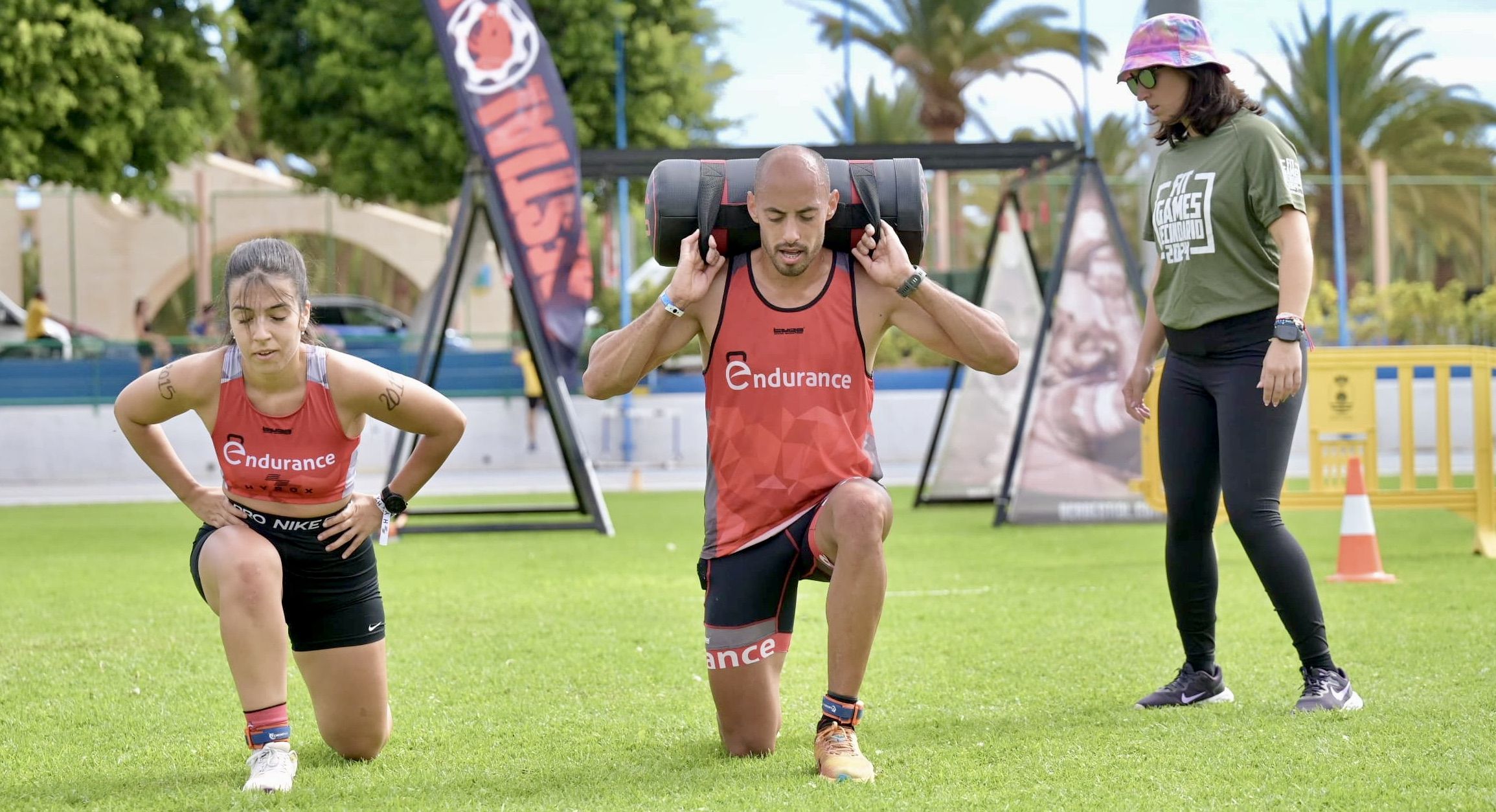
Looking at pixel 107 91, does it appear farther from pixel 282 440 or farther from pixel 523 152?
pixel 282 440

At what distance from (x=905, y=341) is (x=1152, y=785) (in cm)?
2091

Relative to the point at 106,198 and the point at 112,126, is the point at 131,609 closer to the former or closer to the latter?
the point at 112,126

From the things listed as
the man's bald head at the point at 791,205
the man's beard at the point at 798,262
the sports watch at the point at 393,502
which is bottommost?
the sports watch at the point at 393,502

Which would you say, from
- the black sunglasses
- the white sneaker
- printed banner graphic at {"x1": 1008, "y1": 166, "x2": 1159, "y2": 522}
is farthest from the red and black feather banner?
the white sneaker

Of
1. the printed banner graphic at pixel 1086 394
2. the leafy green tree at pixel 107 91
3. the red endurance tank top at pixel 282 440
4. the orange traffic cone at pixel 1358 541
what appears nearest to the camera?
the red endurance tank top at pixel 282 440

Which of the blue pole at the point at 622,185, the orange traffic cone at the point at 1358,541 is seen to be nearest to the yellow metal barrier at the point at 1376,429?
the orange traffic cone at the point at 1358,541

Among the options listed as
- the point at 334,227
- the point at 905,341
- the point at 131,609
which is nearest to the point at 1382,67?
the point at 905,341

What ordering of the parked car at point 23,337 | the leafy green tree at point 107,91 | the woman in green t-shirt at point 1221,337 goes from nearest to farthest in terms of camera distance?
the woman in green t-shirt at point 1221,337 < the leafy green tree at point 107,91 < the parked car at point 23,337

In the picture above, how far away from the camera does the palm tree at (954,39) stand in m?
28.7

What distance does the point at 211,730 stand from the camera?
4375mm

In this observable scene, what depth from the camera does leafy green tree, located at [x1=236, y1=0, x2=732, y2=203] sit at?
23016mm

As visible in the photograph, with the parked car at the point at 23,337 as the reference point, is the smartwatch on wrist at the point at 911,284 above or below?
below

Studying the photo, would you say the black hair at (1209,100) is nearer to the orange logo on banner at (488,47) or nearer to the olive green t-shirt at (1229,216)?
the olive green t-shirt at (1229,216)

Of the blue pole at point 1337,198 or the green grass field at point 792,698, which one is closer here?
the green grass field at point 792,698
